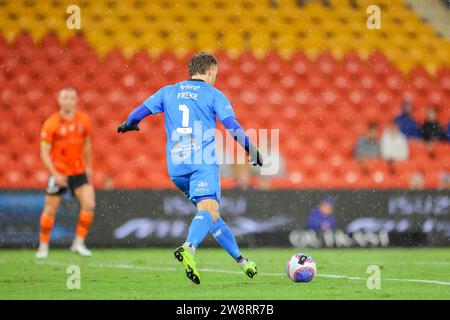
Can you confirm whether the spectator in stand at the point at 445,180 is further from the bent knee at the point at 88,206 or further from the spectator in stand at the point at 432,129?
the bent knee at the point at 88,206

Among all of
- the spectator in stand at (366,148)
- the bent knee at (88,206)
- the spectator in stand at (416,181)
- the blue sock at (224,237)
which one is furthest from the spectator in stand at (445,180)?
the blue sock at (224,237)

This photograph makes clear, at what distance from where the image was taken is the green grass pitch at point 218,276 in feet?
21.5

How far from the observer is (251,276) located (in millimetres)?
7145

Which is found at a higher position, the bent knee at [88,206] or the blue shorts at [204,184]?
the blue shorts at [204,184]

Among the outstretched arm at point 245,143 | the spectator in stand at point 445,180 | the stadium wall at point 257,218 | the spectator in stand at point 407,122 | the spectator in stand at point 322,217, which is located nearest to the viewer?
the outstretched arm at point 245,143

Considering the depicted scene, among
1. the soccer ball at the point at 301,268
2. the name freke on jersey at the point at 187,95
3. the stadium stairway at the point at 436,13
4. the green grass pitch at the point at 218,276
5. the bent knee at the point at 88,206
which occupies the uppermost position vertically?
the stadium stairway at the point at 436,13

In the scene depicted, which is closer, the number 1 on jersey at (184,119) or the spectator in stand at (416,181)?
the number 1 on jersey at (184,119)

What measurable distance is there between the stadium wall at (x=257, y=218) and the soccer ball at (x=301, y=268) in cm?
467

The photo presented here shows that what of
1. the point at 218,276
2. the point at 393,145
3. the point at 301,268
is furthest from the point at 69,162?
the point at 393,145

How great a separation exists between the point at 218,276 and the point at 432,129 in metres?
7.10

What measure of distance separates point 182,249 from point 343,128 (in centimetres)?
856

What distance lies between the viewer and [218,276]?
8.02 meters

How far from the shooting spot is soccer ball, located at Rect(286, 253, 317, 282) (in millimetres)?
7250
